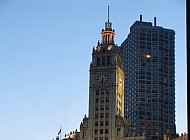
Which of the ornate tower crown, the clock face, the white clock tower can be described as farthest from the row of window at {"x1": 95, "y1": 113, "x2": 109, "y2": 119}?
the ornate tower crown

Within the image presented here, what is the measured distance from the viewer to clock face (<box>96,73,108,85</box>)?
5507 inches

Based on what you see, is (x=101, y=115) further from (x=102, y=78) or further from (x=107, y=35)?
(x=107, y=35)

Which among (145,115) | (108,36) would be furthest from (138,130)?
(108,36)

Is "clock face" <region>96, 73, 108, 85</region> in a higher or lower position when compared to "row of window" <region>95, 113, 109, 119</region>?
higher

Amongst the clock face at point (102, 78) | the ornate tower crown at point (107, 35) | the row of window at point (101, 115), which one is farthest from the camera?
the ornate tower crown at point (107, 35)

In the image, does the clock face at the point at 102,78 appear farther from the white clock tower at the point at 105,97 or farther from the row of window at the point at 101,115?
the row of window at the point at 101,115

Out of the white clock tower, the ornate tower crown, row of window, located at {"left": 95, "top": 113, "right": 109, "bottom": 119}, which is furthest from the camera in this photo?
the ornate tower crown

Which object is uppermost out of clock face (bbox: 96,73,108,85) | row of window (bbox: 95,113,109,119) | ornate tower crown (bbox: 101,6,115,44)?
ornate tower crown (bbox: 101,6,115,44)

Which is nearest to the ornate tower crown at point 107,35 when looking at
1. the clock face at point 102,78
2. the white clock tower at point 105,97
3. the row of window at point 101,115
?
the white clock tower at point 105,97

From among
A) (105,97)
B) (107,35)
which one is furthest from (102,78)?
(107,35)

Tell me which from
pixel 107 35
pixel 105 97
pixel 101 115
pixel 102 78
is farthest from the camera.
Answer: pixel 107 35

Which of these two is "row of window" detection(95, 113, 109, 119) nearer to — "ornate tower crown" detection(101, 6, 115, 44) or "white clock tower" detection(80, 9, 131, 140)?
"white clock tower" detection(80, 9, 131, 140)

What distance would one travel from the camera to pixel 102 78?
141m

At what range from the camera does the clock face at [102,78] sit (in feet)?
459
